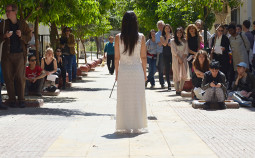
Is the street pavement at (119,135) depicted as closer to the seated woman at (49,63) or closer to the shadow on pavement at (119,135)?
the shadow on pavement at (119,135)

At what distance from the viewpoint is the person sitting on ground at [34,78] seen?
55.3 ft

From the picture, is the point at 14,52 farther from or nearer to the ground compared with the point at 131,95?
farther from the ground

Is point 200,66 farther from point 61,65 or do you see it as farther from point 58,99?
point 61,65

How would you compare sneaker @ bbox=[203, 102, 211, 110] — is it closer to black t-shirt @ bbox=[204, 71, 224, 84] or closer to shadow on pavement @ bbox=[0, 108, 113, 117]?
black t-shirt @ bbox=[204, 71, 224, 84]

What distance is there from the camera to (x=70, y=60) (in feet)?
73.0

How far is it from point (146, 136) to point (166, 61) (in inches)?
390

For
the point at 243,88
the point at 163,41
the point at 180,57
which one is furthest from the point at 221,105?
the point at 163,41

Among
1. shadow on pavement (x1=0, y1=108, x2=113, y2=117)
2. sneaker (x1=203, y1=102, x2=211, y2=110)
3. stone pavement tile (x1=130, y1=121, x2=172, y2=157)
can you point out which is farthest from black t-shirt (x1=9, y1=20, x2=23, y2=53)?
stone pavement tile (x1=130, y1=121, x2=172, y2=157)

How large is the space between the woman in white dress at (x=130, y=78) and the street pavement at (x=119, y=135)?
0.28 m

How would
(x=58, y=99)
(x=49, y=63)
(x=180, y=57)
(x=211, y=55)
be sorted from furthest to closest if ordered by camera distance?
(x=49, y=63), (x=211, y=55), (x=180, y=57), (x=58, y=99)

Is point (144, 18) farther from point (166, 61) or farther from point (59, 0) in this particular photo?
point (59, 0)

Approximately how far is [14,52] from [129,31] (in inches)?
170

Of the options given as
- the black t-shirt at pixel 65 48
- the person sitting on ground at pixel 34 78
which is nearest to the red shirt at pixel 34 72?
the person sitting on ground at pixel 34 78

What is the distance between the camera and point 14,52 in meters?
13.5
